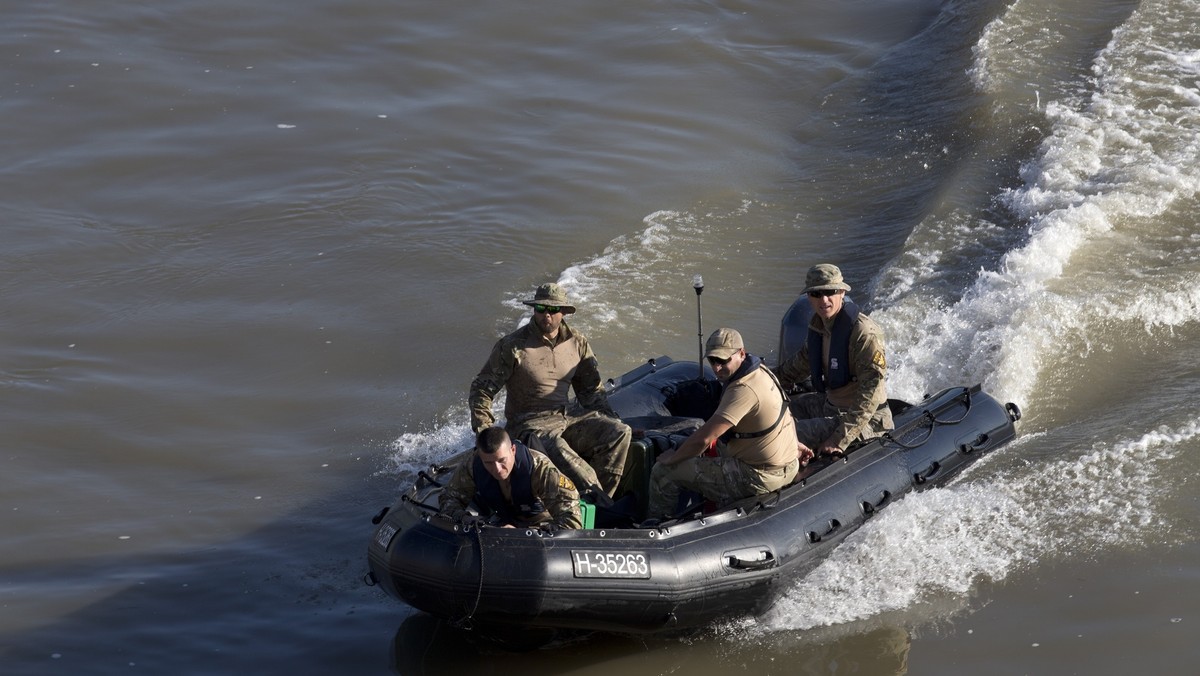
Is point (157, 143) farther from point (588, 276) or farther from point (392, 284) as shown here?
point (588, 276)

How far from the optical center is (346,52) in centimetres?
1562

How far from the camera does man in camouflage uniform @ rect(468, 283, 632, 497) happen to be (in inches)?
300

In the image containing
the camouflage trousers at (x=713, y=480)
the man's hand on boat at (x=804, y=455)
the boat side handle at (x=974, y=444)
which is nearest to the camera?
the camouflage trousers at (x=713, y=480)

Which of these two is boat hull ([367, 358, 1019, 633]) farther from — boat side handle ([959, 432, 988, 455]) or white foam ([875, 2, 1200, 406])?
white foam ([875, 2, 1200, 406])

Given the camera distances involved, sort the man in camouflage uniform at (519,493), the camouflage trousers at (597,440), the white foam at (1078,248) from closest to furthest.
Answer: the man in camouflage uniform at (519,493)
the camouflage trousers at (597,440)
the white foam at (1078,248)

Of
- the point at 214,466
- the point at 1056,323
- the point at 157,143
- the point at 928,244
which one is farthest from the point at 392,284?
the point at 1056,323

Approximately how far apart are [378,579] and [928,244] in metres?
6.33

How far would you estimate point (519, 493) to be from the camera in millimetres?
7023

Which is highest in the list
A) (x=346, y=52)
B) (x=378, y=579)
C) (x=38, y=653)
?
(x=346, y=52)

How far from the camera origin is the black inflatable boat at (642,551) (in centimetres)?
680

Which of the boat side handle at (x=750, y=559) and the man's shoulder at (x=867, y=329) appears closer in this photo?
the boat side handle at (x=750, y=559)

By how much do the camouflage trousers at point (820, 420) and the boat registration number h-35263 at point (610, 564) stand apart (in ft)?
5.30

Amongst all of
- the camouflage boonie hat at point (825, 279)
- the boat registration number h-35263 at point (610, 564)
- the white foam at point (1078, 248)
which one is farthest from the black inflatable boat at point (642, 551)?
the white foam at point (1078, 248)

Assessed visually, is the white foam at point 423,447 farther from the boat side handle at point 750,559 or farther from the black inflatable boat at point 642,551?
the boat side handle at point 750,559
